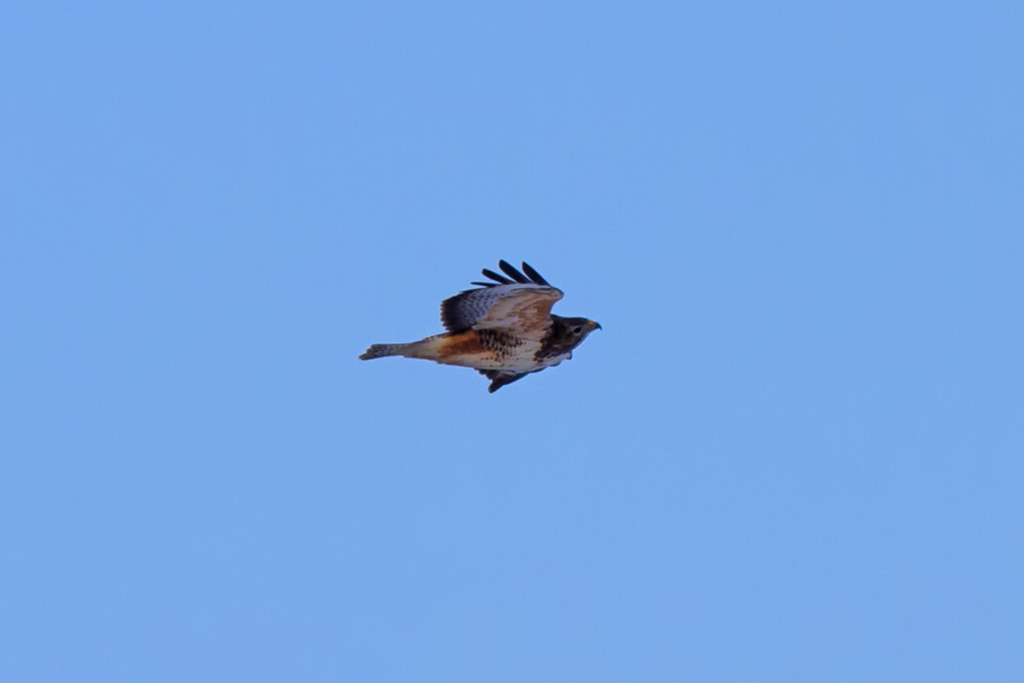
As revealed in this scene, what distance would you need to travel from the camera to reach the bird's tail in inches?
1077

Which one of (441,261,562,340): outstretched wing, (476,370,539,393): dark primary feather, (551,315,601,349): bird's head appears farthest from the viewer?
(476,370,539,393): dark primary feather

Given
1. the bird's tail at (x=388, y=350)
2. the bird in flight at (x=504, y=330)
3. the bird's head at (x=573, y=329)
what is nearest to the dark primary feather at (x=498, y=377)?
the bird in flight at (x=504, y=330)

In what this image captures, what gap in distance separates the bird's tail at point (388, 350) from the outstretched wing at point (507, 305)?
0.50 metres

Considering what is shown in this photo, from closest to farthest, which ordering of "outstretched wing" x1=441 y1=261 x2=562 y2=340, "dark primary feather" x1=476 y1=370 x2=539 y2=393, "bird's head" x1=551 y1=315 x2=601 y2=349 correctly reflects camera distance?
1. "outstretched wing" x1=441 y1=261 x2=562 y2=340
2. "bird's head" x1=551 y1=315 x2=601 y2=349
3. "dark primary feather" x1=476 y1=370 x2=539 y2=393

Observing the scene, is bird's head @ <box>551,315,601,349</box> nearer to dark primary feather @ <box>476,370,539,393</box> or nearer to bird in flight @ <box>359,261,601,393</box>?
bird in flight @ <box>359,261,601,393</box>

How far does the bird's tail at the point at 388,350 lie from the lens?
27.3 metres

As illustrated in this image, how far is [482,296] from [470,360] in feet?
3.64

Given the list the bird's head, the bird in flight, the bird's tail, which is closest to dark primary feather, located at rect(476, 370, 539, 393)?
the bird in flight

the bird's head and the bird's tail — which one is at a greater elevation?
the bird's head

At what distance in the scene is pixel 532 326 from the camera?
90.6 feet

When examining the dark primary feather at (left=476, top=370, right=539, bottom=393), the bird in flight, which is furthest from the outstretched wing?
the dark primary feather at (left=476, top=370, right=539, bottom=393)

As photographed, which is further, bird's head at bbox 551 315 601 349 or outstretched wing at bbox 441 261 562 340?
bird's head at bbox 551 315 601 349

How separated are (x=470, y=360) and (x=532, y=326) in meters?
0.84

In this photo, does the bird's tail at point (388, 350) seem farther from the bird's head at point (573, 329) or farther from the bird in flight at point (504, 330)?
the bird's head at point (573, 329)
